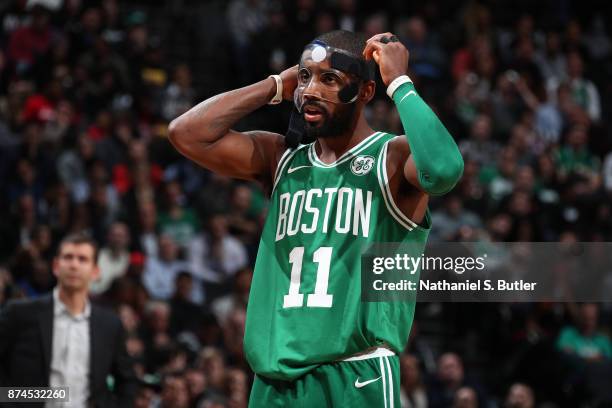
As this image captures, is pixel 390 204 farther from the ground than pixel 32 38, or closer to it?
closer to it

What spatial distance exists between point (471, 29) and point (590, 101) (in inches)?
83.6

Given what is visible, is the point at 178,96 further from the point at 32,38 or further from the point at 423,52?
the point at 423,52

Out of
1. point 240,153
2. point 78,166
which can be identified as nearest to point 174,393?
point 78,166

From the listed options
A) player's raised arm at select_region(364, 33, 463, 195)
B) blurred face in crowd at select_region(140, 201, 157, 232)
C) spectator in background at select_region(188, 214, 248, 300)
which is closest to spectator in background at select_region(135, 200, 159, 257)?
blurred face in crowd at select_region(140, 201, 157, 232)

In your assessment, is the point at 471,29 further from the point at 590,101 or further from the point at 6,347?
the point at 6,347

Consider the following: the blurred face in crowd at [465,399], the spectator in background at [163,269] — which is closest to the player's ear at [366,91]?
the blurred face in crowd at [465,399]

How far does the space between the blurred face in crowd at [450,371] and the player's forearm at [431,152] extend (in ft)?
23.3

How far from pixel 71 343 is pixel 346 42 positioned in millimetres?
2970

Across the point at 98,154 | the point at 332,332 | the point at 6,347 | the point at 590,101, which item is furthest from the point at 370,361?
the point at 590,101

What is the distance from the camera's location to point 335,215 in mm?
4645

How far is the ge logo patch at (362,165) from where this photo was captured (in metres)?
4.70

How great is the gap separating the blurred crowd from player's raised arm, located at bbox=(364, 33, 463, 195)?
421 cm

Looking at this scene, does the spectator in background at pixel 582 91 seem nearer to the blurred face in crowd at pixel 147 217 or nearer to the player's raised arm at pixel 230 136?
the blurred face in crowd at pixel 147 217

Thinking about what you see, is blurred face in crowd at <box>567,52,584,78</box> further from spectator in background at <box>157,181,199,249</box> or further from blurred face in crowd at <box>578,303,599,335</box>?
spectator in background at <box>157,181,199,249</box>
